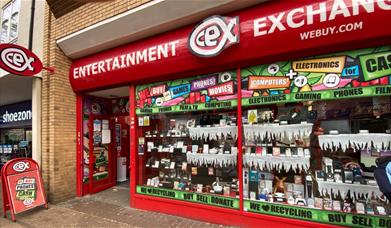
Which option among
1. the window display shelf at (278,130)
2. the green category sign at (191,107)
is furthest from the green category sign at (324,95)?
the window display shelf at (278,130)

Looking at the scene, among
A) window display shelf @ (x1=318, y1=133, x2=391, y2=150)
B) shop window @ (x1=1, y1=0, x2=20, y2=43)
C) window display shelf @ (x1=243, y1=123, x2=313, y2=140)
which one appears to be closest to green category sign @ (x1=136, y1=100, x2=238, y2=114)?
window display shelf @ (x1=243, y1=123, x2=313, y2=140)

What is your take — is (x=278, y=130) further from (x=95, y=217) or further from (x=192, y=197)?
(x=95, y=217)

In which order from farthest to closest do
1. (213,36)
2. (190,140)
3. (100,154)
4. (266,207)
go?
1. (100,154)
2. (190,140)
3. (213,36)
4. (266,207)

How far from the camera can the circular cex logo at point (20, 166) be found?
5203 mm

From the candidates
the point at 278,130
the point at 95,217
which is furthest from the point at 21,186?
the point at 278,130

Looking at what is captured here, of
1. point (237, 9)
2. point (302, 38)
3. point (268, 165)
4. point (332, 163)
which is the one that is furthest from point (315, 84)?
point (237, 9)

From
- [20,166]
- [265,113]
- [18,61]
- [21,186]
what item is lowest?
[21,186]

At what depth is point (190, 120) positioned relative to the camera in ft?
16.2

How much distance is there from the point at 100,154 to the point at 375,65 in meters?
6.41

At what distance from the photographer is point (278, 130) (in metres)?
4.07

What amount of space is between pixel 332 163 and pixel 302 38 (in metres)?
1.93

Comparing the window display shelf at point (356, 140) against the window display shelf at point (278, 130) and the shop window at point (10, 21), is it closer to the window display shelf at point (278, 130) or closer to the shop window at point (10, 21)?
the window display shelf at point (278, 130)

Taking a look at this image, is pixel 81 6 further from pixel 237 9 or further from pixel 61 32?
pixel 237 9

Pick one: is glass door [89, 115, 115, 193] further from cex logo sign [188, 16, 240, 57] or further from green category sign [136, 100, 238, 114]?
cex logo sign [188, 16, 240, 57]
